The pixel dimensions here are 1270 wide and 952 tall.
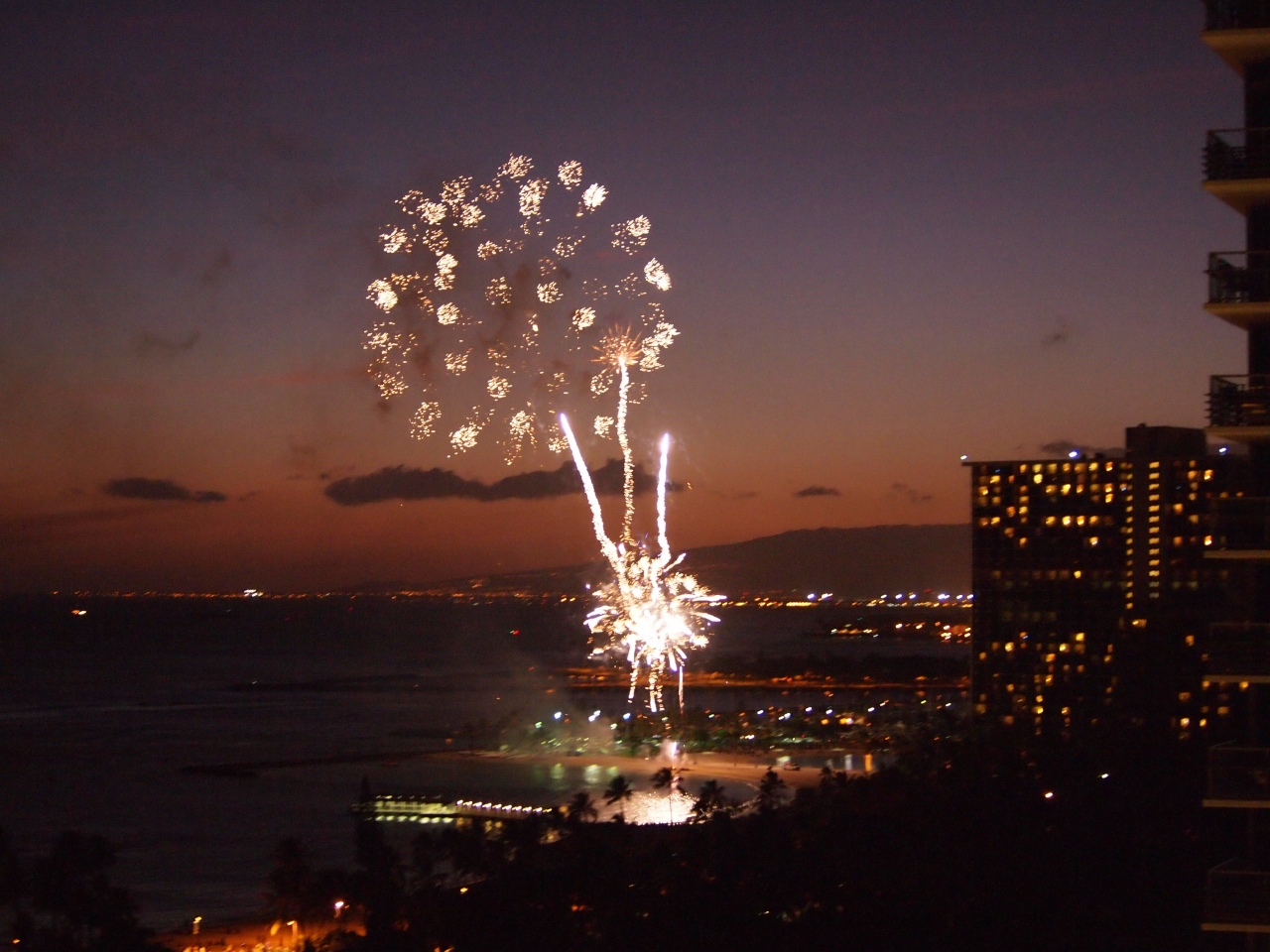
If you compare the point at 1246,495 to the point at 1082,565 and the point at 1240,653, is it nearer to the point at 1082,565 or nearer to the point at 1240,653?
the point at 1240,653

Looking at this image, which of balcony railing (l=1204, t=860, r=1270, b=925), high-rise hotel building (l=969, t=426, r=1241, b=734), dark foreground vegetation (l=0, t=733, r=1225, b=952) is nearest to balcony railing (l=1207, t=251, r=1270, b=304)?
balcony railing (l=1204, t=860, r=1270, b=925)

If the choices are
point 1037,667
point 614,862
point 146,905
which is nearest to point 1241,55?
point 614,862

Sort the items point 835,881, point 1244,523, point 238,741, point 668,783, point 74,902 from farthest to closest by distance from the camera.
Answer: point 238,741 < point 668,783 < point 74,902 < point 835,881 < point 1244,523

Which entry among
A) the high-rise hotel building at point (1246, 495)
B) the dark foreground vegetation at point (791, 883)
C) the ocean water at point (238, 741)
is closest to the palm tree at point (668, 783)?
the ocean water at point (238, 741)

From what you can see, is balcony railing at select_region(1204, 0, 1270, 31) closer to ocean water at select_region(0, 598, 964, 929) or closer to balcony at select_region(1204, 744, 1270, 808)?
balcony at select_region(1204, 744, 1270, 808)

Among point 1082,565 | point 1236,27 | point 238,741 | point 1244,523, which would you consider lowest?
point 238,741

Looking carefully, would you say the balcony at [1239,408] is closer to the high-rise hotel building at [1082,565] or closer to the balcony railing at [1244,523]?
the balcony railing at [1244,523]

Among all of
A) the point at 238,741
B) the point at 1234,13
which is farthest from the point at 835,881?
the point at 238,741
